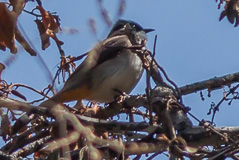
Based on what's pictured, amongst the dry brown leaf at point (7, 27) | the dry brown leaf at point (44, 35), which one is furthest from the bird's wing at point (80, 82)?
the dry brown leaf at point (7, 27)

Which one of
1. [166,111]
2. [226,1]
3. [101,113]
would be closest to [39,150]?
[101,113]

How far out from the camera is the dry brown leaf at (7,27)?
10.9ft

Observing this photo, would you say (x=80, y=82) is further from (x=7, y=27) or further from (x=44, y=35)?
(x=7, y=27)

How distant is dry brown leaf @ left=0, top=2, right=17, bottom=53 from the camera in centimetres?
333

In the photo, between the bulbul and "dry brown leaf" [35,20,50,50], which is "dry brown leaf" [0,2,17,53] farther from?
the bulbul

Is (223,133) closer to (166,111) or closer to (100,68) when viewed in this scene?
(166,111)

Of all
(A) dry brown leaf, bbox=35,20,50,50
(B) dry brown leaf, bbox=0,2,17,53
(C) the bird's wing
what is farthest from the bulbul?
(B) dry brown leaf, bbox=0,2,17,53

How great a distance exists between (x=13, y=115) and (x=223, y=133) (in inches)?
53.3

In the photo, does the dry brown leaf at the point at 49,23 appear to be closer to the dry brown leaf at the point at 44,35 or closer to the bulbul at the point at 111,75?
the dry brown leaf at the point at 44,35

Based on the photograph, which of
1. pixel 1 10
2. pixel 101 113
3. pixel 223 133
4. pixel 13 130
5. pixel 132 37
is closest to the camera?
pixel 1 10

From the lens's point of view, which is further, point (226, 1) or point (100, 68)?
point (100, 68)

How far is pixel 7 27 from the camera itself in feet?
11.2

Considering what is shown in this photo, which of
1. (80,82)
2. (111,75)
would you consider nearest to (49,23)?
(80,82)

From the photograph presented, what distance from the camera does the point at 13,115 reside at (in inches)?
159
